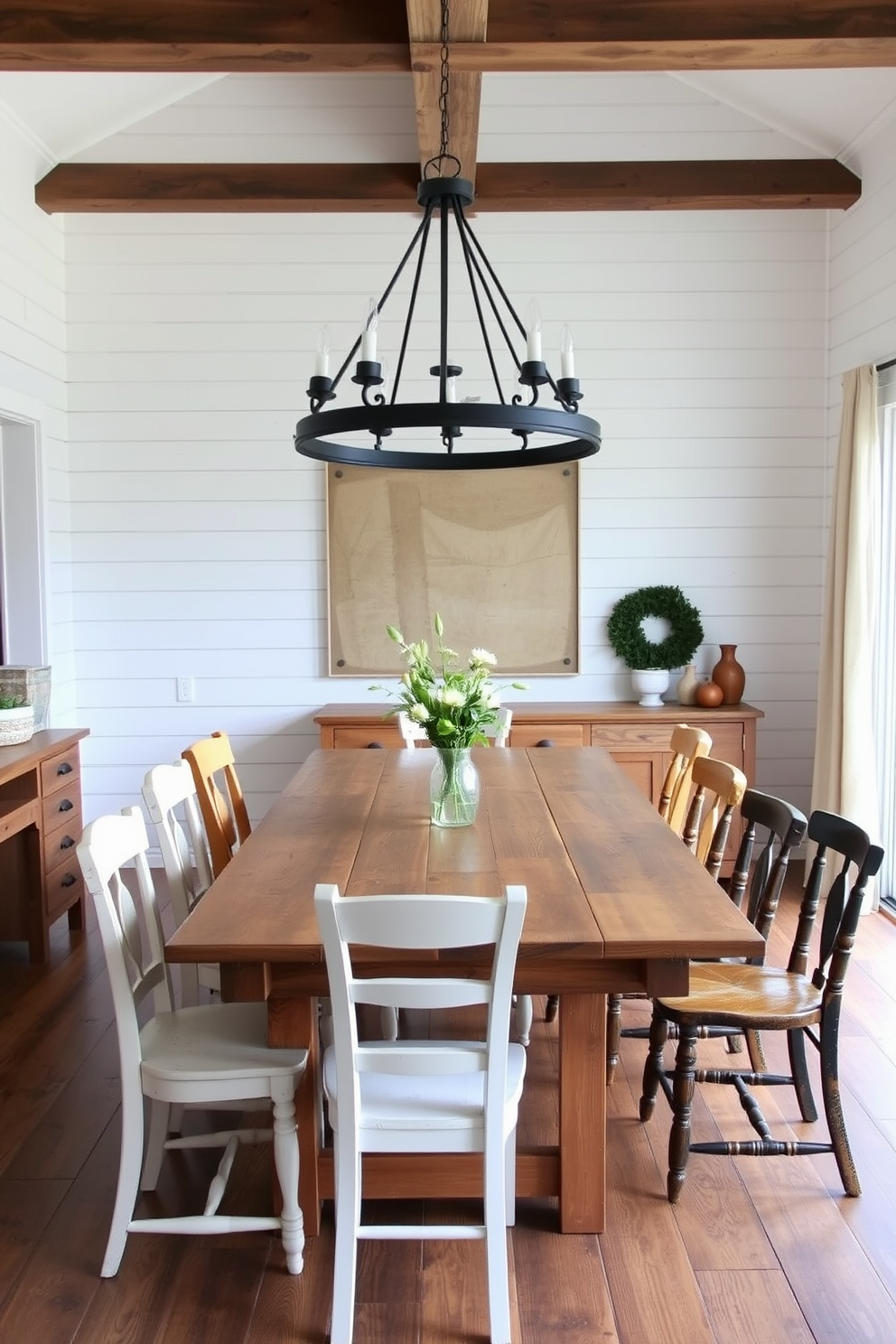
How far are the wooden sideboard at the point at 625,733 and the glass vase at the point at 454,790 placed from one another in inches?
77.5

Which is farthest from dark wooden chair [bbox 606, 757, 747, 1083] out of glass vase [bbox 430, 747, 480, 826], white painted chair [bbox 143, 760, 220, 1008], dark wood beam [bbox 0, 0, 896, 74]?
dark wood beam [bbox 0, 0, 896, 74]

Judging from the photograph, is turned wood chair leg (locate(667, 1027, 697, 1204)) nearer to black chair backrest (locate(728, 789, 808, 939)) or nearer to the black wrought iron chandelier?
black chair backrest (locate(728, 789, 808, 939))

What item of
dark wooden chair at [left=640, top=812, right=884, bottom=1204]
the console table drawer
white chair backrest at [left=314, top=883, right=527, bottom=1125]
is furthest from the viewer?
the console table drawer

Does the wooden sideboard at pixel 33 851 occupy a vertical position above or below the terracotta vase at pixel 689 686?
below

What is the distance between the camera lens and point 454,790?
288 cm

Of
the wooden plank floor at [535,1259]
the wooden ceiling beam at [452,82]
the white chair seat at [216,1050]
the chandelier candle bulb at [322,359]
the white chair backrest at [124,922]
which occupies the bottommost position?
the wooden plank floor at [535,1259]

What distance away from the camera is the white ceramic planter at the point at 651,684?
16.9 feet

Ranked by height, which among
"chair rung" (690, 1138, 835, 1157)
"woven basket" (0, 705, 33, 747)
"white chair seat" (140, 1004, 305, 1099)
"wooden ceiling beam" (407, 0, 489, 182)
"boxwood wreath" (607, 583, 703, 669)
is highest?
"wooden ceiling beam" (407, 0, 489, 182)

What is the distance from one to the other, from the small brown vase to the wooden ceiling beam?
2.49 metres

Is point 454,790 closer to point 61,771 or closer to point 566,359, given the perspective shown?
point 566,359

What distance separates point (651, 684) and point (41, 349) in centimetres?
325

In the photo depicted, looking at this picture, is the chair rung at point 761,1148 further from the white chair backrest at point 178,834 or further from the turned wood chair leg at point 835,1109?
the white chair backrest at point 178,834

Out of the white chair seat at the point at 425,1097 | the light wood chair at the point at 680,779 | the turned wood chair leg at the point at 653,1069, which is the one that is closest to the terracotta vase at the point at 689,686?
the light wood chair at the point at 680,779

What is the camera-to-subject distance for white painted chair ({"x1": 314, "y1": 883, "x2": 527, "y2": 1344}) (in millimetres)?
1815
